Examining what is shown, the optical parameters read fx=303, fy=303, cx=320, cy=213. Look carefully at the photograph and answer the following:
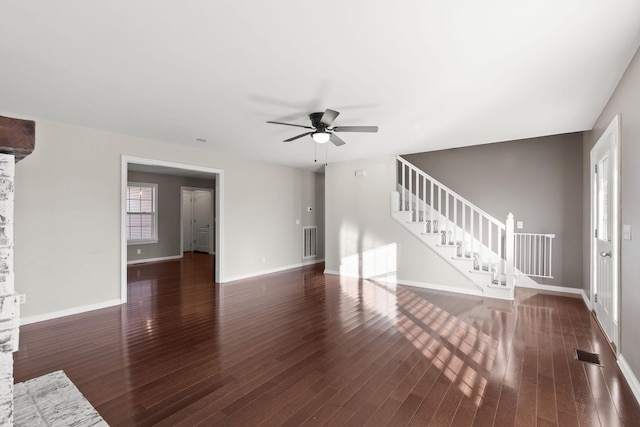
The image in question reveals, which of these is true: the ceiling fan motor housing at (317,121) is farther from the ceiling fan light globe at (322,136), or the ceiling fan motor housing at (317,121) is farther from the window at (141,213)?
the window at (141,213)

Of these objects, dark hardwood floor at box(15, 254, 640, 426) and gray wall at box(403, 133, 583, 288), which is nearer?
dark hardwood floor at box(15, 254, 640, 426)

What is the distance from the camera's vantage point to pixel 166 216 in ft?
28.4

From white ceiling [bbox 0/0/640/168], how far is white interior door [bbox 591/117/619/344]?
1.87 feet

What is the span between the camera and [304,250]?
774 cm

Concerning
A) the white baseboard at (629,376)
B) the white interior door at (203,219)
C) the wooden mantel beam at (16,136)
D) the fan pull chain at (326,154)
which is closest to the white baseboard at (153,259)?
the white interior door at (203,219)

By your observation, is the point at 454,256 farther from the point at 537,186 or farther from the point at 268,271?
the point at 268,271

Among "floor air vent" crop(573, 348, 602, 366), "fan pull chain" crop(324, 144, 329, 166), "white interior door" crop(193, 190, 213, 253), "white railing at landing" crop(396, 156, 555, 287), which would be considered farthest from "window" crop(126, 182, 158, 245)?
"floor air vent" crop(573, 348, 602, 366)

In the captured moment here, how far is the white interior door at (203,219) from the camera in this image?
9.91m

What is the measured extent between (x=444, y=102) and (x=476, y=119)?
33.9 inches

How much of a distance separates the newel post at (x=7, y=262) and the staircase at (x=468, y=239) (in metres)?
4.91

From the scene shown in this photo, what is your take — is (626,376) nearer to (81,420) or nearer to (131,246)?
(81,420)

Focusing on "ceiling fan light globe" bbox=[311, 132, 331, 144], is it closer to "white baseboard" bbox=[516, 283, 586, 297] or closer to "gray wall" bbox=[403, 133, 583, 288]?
"gray wall" bbox=[403, 133, 583, 288]

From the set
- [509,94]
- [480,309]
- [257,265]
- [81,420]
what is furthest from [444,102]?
[257,265]

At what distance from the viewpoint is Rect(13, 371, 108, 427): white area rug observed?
190 centimetres
